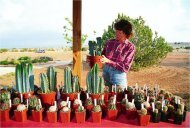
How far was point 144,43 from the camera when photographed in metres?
14.8

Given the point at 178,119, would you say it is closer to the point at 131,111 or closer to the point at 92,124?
the point at 131,111

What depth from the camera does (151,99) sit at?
338cm

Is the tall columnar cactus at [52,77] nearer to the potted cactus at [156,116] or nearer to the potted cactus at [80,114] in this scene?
the potted cactus at [80,114]

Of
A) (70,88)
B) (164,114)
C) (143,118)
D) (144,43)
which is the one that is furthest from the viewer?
(144,43)

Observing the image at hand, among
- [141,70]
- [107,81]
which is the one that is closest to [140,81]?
[141,70]

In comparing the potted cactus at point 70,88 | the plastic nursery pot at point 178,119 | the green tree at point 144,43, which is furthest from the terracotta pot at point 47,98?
the green tree at point 144,43

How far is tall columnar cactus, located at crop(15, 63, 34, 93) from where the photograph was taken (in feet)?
10.8

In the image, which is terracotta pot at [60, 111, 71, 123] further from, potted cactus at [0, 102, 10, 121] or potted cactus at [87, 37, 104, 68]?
potted cactus at [87, 37, 104, 68]

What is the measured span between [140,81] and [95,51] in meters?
8.50

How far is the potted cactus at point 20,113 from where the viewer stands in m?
3.04

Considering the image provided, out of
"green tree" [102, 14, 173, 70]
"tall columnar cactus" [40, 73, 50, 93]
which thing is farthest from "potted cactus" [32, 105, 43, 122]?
"green tree" [102, 14, 173, 70]

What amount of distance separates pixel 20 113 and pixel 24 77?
0.43m

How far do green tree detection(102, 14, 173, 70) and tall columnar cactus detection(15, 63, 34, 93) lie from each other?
35.8 ft

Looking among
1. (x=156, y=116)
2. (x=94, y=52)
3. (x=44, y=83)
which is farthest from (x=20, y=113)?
(x=94, y=52)
